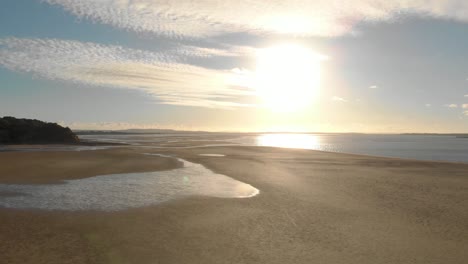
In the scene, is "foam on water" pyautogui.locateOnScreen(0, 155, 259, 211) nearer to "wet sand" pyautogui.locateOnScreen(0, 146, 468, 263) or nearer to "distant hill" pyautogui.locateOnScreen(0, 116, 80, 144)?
"wet sand" pyautogui.locateOnScreen(0, 146, 468, 263)

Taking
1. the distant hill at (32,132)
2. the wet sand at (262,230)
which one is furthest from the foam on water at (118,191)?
the distant hill at (32,132)

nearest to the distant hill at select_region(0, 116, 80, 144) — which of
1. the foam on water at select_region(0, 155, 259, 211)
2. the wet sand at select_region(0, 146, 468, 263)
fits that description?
the foam on water at select_region(0, 155, 259, 211)

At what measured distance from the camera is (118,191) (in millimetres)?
19109

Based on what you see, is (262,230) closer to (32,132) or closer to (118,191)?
(118,191)

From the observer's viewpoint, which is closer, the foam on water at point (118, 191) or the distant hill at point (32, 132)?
the foam on water at point (118, 191)

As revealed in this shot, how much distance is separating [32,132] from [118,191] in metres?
65.3

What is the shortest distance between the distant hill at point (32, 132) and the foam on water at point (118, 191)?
56.5m

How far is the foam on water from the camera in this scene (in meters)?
15.7

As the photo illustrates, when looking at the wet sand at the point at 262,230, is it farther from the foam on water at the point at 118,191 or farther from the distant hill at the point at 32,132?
the distant hill at the point at 32,132

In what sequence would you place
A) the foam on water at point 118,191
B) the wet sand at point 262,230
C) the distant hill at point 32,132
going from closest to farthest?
the wet sand at point 262,230, the foam on water at point 118,191, the distant hill at point 32,132

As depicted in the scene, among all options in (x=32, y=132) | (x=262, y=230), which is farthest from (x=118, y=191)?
(x=32, y=132)

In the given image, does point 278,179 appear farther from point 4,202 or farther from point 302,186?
point 4,202

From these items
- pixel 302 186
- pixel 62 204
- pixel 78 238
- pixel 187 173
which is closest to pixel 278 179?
pixel 302 186

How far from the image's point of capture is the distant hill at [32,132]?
6950 cm
